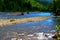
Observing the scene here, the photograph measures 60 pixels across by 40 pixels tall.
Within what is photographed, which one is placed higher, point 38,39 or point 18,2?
point 38,39

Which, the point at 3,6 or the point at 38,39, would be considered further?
the point at 3,6

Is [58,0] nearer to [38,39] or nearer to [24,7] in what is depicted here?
[24,7]

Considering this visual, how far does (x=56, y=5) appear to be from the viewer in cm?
10181

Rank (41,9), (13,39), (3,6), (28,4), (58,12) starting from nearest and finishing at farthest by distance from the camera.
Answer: (13,39)
(58,12)
(3,6)
(28,4)
(41,9)

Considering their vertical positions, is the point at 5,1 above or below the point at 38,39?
below

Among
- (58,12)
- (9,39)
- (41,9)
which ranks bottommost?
(41,9)

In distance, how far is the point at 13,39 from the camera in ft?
91.9

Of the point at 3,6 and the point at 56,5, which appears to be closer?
the point at 56,5

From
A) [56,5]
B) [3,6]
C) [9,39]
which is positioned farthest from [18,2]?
[9,39]

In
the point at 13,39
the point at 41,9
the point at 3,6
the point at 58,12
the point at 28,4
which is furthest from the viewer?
the point at 41,9

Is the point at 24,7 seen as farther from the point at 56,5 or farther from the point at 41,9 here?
the point at 56,5

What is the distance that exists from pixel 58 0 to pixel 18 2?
7050 cm

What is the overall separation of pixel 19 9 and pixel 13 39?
12805cm

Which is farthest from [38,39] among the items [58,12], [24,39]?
[58,12]
